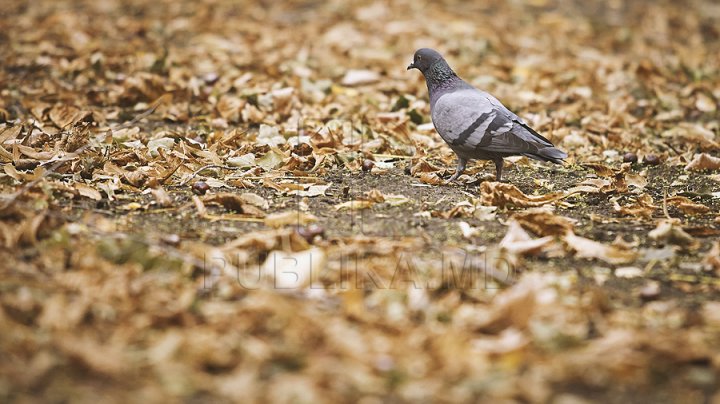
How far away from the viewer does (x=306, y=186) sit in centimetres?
426

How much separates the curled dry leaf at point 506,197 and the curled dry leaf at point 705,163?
4.69ft

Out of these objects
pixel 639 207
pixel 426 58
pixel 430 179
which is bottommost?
pixel 639 207

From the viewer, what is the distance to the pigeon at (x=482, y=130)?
14.3 ft

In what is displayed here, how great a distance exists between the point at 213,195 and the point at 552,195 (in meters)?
1.78

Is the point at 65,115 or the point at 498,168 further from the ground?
the point at 65,115

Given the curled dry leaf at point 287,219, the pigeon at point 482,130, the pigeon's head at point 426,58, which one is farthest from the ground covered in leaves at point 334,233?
the pigeon's head at point 426,58

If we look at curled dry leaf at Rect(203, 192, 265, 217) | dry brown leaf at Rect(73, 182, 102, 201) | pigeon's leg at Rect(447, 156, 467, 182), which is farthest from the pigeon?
dry brown leaf at Rect(73, 182, 102, 201)

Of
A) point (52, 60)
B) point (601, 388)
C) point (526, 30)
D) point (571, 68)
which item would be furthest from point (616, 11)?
point (601, 388)

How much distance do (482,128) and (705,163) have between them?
1640 millimetres

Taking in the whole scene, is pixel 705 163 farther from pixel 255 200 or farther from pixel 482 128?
pixel 255 200

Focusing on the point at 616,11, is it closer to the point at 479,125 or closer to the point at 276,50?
the point at 276,50

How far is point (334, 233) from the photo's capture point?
350cm

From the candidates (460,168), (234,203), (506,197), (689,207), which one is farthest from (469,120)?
(234,203)

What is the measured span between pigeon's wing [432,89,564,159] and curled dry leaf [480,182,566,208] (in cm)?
33
